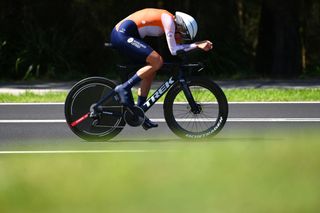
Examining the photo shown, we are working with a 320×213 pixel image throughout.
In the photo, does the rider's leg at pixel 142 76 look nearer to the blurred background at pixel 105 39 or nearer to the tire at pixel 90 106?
the tire at pixel 90 106

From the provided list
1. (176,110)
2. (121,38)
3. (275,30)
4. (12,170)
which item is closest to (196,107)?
(176,110)

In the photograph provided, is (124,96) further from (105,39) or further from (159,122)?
(105,39)

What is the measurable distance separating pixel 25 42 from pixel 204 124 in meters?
11.8

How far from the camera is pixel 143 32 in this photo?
30.2ft

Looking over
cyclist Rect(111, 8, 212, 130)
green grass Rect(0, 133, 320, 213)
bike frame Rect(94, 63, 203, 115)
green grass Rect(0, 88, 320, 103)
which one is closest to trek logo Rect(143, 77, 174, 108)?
bike frame Rect(94, 63, 203, 115)

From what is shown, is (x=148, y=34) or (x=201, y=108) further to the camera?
(x=201, y=108)

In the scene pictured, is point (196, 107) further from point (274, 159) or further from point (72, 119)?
point (274, 159)

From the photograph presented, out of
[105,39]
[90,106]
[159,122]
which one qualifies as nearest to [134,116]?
[90,106]

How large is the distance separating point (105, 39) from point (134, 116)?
12.1 m

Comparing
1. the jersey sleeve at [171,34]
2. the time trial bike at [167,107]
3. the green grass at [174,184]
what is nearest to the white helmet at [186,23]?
the jersey sleeve at [171,34]

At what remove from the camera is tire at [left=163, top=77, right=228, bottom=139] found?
936 centimetres

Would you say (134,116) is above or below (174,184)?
below

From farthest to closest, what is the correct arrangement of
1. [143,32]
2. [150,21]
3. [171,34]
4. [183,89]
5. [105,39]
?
[105,39] < [183,89] < [143,32] < [150,21] < [171,34]

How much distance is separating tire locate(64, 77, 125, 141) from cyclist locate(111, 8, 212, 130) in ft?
0.70
